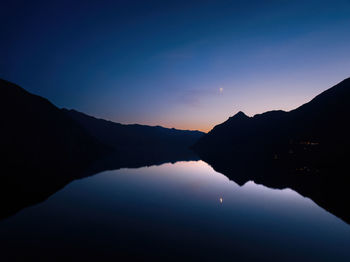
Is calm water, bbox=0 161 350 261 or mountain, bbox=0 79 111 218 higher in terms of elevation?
mountain, bbox=0 79 111 218

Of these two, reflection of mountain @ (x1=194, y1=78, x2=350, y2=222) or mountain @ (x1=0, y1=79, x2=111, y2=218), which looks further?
mountain @ (x1=0, y1=79, x2=111, y2=218)

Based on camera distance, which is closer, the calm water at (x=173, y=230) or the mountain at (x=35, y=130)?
the calm water at (x=173, y=230)

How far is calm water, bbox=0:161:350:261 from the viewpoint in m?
11.0

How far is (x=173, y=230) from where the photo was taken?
47.7 ft

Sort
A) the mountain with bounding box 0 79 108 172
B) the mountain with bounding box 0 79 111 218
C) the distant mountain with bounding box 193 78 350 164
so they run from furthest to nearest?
the distant mountain with bounding box 193 78 350 164 → the mountain with bounding box 0 79 108 172 → the mountain with bounding box 0 79 111 218

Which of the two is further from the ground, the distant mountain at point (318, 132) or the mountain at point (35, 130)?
the mountain at point (35, 130)

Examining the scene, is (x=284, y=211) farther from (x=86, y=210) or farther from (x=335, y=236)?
(x=86, y=210)

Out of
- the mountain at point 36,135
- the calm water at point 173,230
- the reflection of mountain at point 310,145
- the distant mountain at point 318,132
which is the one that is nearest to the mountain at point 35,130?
the mountain at point 36,135

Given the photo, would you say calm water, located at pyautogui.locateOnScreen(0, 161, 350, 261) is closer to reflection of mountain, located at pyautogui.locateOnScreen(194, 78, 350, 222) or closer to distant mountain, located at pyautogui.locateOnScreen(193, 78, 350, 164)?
reflection of mountain, located at pyautogui.locateOnScreen(194, 78, 350, 222)

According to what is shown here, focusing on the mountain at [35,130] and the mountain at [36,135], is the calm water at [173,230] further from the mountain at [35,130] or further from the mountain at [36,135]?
the mountain at [35,130]

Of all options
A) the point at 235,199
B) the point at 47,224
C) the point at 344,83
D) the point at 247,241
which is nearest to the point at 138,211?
the point at 47,224

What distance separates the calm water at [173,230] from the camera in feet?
36.1

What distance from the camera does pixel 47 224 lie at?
15188 mm

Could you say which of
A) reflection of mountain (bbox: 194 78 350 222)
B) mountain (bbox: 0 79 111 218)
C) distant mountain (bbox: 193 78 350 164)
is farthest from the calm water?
distant mountain (bbox: 193 78 350 164)
